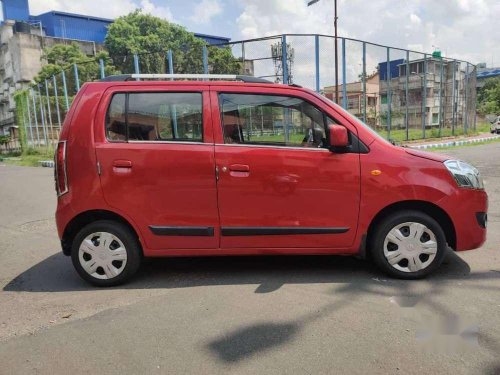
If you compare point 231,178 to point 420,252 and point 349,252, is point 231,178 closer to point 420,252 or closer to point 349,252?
point 349,252

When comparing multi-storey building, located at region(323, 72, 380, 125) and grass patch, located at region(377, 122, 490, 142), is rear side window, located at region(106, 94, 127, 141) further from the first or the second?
grass patch, located at region(377, 122, 490, 142)

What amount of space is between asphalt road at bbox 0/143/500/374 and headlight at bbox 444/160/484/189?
884 mm

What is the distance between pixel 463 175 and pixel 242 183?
202 centimetres

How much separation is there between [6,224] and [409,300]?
6547 mm

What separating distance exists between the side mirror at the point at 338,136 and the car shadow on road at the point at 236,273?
1304 mm

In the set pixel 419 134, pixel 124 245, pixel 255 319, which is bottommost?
pixel 255 319

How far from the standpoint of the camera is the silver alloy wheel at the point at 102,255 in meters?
4.07

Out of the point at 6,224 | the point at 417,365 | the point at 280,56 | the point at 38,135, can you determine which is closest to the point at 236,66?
the point at 280,56

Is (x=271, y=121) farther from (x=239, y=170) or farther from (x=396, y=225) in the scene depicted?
(x=396, y=225)

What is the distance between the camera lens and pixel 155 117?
4027 millimetres

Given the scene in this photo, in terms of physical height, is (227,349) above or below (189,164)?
below

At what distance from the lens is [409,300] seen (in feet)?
11.8

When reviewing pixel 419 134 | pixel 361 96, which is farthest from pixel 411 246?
pixel 419 134

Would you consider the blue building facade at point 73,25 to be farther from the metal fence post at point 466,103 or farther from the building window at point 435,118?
the building window at point 435,118
